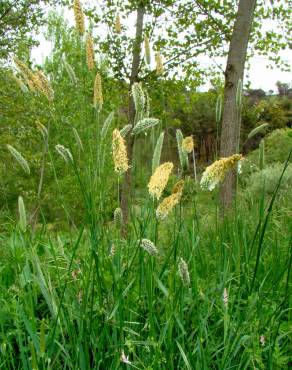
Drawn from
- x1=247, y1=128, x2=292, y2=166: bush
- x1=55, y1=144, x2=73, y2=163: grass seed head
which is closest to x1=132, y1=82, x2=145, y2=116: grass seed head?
x1=55, y1=144, x2=73, y2=163: grass seed head

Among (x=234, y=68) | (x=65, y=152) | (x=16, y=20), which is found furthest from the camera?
(x=16, y=20)

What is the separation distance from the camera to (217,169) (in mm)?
1627

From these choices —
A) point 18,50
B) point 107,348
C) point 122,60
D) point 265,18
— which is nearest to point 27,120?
point 18,50

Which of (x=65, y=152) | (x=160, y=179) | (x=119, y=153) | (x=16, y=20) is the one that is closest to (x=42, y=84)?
(x=65, y=152)

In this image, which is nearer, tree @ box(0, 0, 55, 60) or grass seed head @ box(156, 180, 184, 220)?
grass seed head @ box(156, 180, 184, 220)

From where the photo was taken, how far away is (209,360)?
1751mm

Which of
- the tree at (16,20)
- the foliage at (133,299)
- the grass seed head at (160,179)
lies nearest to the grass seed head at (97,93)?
the foliage at (133,299)

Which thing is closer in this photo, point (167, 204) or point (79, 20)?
point (167, 204)

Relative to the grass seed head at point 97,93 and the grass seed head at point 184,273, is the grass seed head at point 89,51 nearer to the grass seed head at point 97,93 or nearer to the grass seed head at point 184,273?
the grass seed head at point 97,93

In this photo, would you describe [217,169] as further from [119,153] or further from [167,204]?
[119,153]

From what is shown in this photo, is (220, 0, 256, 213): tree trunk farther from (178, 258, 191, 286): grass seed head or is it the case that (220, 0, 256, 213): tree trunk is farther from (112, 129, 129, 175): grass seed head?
(178, 258, 191, 286): grass seed head

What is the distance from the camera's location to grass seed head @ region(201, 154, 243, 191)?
5.17ft

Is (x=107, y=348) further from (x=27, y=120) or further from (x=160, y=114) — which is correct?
(x=27, y=120)

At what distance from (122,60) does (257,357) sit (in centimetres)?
673
